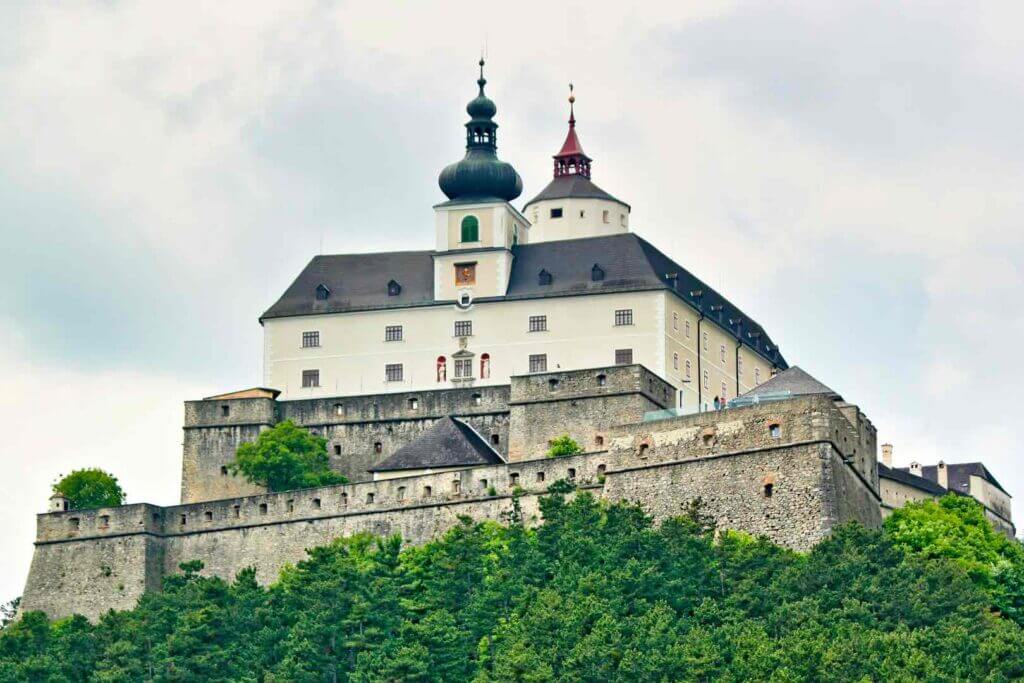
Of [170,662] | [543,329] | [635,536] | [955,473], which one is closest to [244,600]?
[170,662]

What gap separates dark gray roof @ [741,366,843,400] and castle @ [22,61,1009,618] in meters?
0.13

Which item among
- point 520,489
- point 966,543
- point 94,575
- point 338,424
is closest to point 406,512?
point 520,489

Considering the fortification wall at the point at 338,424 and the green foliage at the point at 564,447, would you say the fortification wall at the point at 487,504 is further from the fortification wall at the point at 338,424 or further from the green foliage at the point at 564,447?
the fortification wall at the point at 338,424

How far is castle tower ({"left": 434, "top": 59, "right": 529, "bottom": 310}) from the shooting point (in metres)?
95.2

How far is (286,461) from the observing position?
89.9 meters

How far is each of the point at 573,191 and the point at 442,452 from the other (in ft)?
75.4

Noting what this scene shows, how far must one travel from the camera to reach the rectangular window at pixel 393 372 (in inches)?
3720

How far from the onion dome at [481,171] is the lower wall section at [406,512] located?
580 inches

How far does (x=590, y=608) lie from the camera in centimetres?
7169

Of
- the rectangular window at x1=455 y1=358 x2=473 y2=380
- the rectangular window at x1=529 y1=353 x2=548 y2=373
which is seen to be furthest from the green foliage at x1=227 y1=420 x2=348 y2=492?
the rectangular window at x1=529 y1=353 x2=548 y2=373

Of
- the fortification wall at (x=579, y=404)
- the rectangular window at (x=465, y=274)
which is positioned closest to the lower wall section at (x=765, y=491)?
the fortification wall at (x=579, y=404)

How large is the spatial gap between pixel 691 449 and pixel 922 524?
6.77 meters

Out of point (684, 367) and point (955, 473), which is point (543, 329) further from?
point (955, 473)

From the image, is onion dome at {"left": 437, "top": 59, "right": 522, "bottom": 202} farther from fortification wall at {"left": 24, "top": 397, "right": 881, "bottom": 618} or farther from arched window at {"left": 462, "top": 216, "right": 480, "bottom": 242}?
fortification wall at {"left": 24, "top": 397, "right": 881, "bottom": 618}
